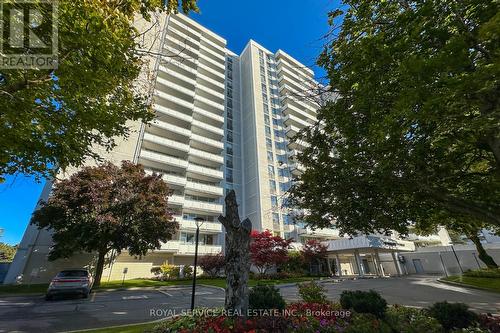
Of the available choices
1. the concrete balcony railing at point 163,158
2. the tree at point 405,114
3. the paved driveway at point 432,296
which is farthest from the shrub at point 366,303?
the concrete balcony railing at point 163,158

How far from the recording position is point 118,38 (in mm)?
5359

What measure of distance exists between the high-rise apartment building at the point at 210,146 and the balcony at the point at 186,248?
4.9 inches

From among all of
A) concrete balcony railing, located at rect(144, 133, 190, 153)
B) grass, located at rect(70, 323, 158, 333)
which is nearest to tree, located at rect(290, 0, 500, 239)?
grass, located at rect(70, 323, 158, 333)

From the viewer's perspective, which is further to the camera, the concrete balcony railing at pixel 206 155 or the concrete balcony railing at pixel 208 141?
the concrete balcony railing at pixel 208 141

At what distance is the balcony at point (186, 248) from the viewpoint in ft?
100

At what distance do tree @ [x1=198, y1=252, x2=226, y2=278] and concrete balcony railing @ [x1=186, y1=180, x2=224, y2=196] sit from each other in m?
10.5

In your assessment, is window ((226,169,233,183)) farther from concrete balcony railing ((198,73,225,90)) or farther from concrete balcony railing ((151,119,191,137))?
concrete balcony railing ((198,73,225,90))

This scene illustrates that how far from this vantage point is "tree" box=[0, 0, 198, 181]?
4969mm

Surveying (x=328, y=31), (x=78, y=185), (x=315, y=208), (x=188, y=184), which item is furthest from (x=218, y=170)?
(x=328, y=31)

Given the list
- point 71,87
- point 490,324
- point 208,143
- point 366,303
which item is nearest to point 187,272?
point 208,143

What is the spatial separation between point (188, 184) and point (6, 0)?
107 ft

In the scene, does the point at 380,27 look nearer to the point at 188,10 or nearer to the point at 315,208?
the point at 188,10

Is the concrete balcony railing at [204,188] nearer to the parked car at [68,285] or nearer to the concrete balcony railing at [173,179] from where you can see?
the concrete balcony railing at [173,179]

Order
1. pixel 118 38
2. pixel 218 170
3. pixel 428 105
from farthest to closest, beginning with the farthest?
pixel 218 170 → pixel 118 38 → pixel 428 105
